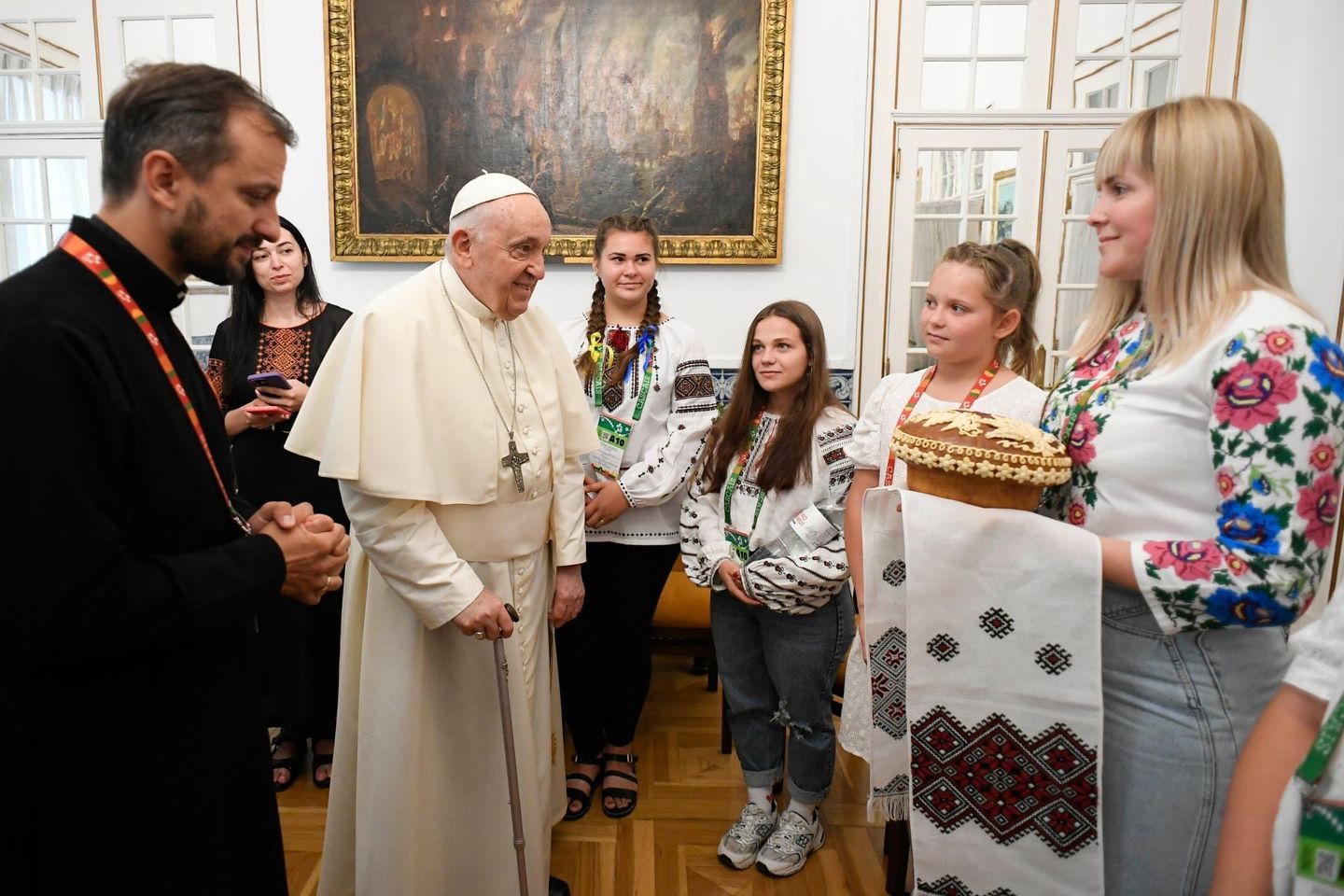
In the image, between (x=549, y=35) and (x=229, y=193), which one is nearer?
(x=229, y=193)

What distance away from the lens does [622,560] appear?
2.86m

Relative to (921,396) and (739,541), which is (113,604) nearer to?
(739,541)

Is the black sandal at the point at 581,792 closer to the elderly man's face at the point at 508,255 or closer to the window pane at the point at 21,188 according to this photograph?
the elderly man's face at the point at 508,255

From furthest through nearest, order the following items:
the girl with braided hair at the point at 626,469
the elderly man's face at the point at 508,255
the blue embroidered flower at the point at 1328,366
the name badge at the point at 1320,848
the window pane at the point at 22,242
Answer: the window pane at the point at 22,242 → the girl with braided hair at the point at 626,469 → the elderly man's face at the point at 508,255 → the blue embroidered flower at the point at 1328,366 → the name badge at the point at 1320,848

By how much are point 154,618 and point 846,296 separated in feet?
13.6

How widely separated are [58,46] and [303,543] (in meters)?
5.26

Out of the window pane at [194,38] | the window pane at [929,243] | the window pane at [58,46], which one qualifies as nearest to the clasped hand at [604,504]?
the window pane at [929,243]

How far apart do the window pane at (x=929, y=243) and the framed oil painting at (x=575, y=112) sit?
859mm

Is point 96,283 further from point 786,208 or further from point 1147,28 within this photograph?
point 1147,28

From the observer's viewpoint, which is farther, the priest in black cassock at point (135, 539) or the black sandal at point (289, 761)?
the black sandal at point (289, 761)

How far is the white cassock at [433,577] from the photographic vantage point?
1909 millimetres

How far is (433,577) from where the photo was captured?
6.22ft

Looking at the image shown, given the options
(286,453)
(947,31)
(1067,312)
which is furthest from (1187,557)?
(947,31)

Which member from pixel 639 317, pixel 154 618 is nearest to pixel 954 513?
pixel 154 618
